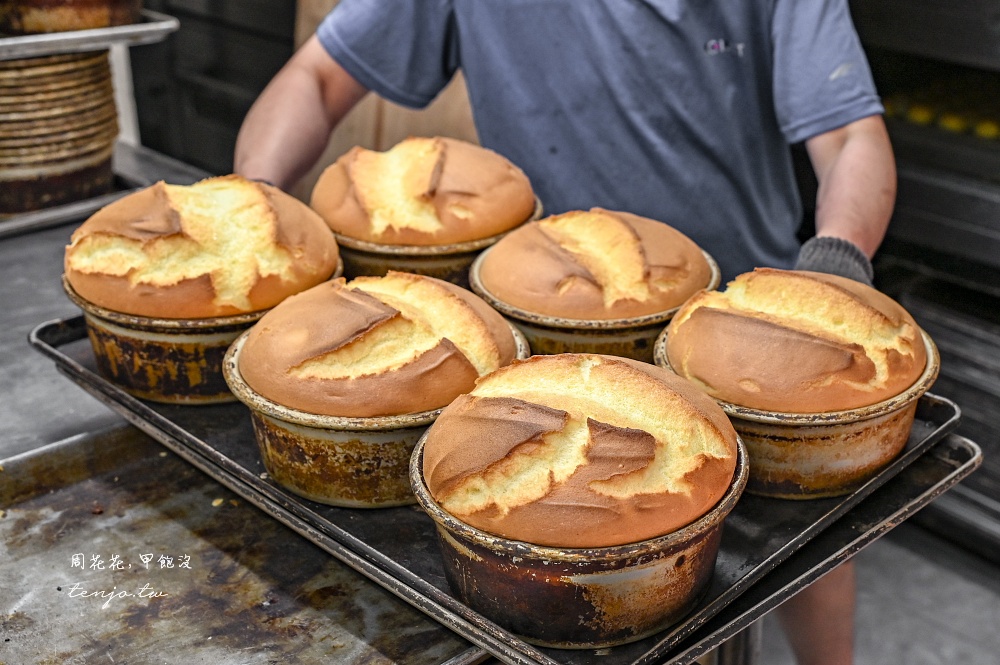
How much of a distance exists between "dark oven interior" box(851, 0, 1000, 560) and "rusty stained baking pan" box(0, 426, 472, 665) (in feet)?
8.01

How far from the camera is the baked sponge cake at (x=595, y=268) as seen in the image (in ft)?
5.10

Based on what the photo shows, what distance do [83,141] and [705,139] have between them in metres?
1.74

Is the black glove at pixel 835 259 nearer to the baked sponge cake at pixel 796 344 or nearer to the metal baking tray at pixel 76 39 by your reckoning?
the baked sponge cake at pixel 796 344

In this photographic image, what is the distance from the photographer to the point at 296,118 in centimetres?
248

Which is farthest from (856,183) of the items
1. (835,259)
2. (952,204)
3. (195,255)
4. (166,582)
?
(166,582)

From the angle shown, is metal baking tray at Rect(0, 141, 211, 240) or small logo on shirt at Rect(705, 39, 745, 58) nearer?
small logo on shirt at Rect(705, 39, 745, 58)

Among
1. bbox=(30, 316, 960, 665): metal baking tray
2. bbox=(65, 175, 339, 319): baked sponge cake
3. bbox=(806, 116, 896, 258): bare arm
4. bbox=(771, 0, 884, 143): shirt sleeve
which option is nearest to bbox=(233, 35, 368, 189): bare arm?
bbox=(65, 175, 339, 319): baked sponge cake

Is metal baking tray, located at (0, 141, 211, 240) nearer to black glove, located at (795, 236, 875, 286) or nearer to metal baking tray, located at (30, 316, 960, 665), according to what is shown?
metal baking tray, located at (30, 316, 960, 665)

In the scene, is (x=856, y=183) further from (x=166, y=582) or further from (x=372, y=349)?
(x=166, y=582)

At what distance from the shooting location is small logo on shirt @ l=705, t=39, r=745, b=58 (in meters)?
2.22

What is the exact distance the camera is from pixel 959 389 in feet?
10.3

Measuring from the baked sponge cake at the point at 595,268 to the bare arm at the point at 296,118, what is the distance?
95 centimetres

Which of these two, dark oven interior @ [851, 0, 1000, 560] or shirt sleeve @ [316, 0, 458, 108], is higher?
shirt sleeve @ [316, 0, 458, 108]

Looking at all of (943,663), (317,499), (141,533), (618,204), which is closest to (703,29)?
(618,204)
